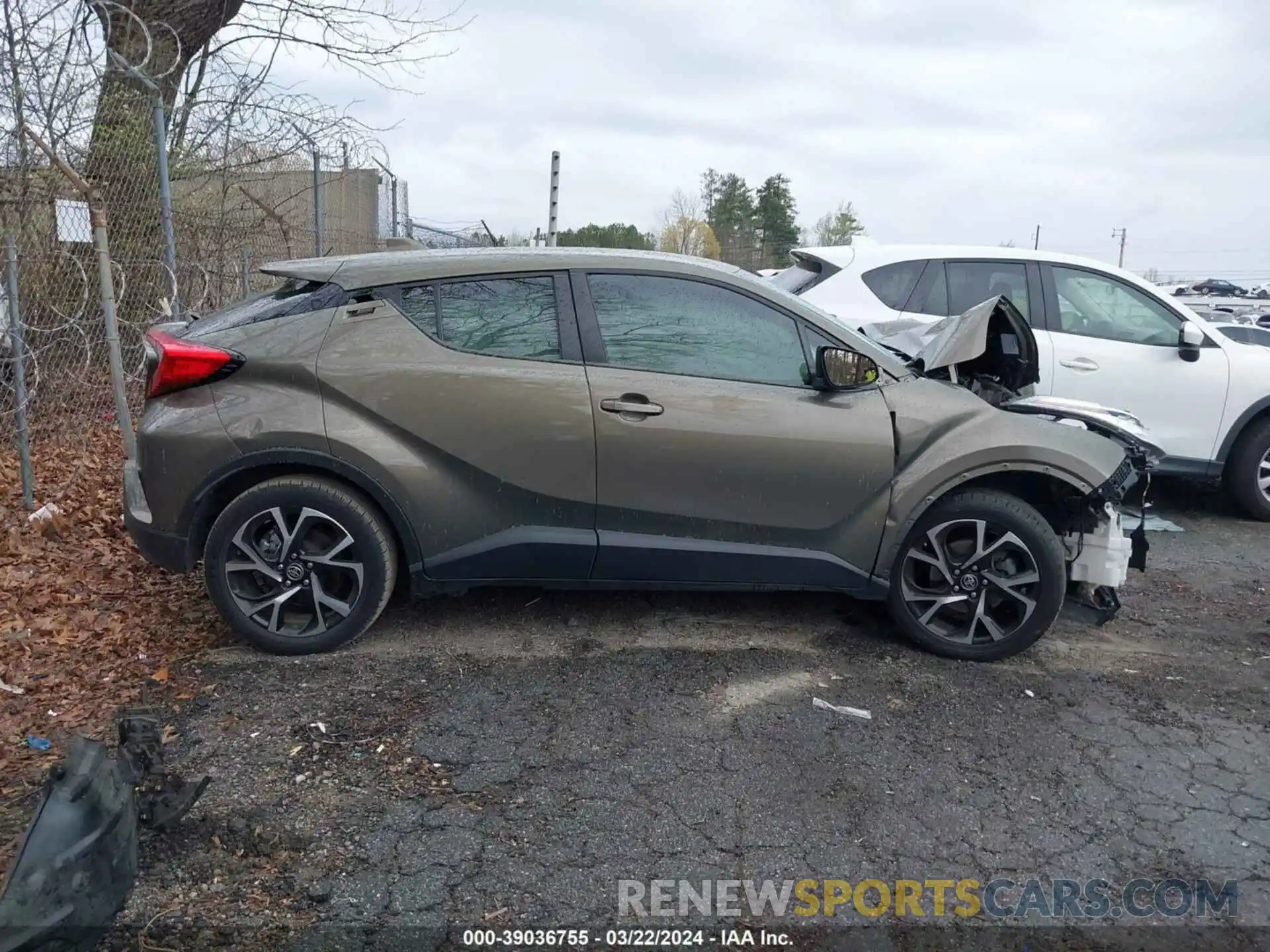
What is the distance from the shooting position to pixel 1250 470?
263 inches

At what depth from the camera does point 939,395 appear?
4184 mm

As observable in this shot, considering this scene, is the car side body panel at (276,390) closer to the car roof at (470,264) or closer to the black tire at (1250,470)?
the car roof at (470,264)

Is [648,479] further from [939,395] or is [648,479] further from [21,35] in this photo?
[21,35]

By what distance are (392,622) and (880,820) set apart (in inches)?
94.6

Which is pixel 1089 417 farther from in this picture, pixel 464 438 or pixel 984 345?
pixel 464 438

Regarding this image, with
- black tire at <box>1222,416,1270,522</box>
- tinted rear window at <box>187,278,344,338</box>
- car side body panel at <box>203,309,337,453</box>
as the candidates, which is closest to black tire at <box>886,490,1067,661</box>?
car side body panel at <box>203,309,337,453</box>

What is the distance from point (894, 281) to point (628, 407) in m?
3.58

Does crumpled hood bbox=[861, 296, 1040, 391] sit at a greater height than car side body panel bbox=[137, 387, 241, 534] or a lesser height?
greater

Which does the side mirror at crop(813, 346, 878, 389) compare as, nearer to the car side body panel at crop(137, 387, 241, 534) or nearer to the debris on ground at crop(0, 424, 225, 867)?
the car side body panel at crop(137, 387, 241, 534)

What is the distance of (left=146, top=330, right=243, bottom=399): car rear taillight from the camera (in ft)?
12.8

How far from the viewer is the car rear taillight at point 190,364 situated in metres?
3.90

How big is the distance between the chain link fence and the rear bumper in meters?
1.68

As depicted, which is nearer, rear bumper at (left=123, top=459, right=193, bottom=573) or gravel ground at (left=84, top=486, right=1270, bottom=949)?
gravel ground at (left=84, top=486, right=1270, bottom=949)

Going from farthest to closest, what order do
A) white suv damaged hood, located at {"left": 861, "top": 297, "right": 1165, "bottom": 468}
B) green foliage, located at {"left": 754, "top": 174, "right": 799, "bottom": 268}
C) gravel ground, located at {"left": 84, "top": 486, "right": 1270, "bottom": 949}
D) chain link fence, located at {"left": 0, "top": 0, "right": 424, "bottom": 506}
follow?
green foliage, located at {"left": 754, "top": 174, "right": 799, "bottom": 268} → chain link fence, located at {"left": 0, "top": 0, "right": 424, "bottom": 506} → white suv damaged hood, located at {"left": 861, "top": 297, "right": 1165, "bottom": 468} → gravel ground, located at {"left": 84, "top": 486, "right": 1270, "bottom": 949}
